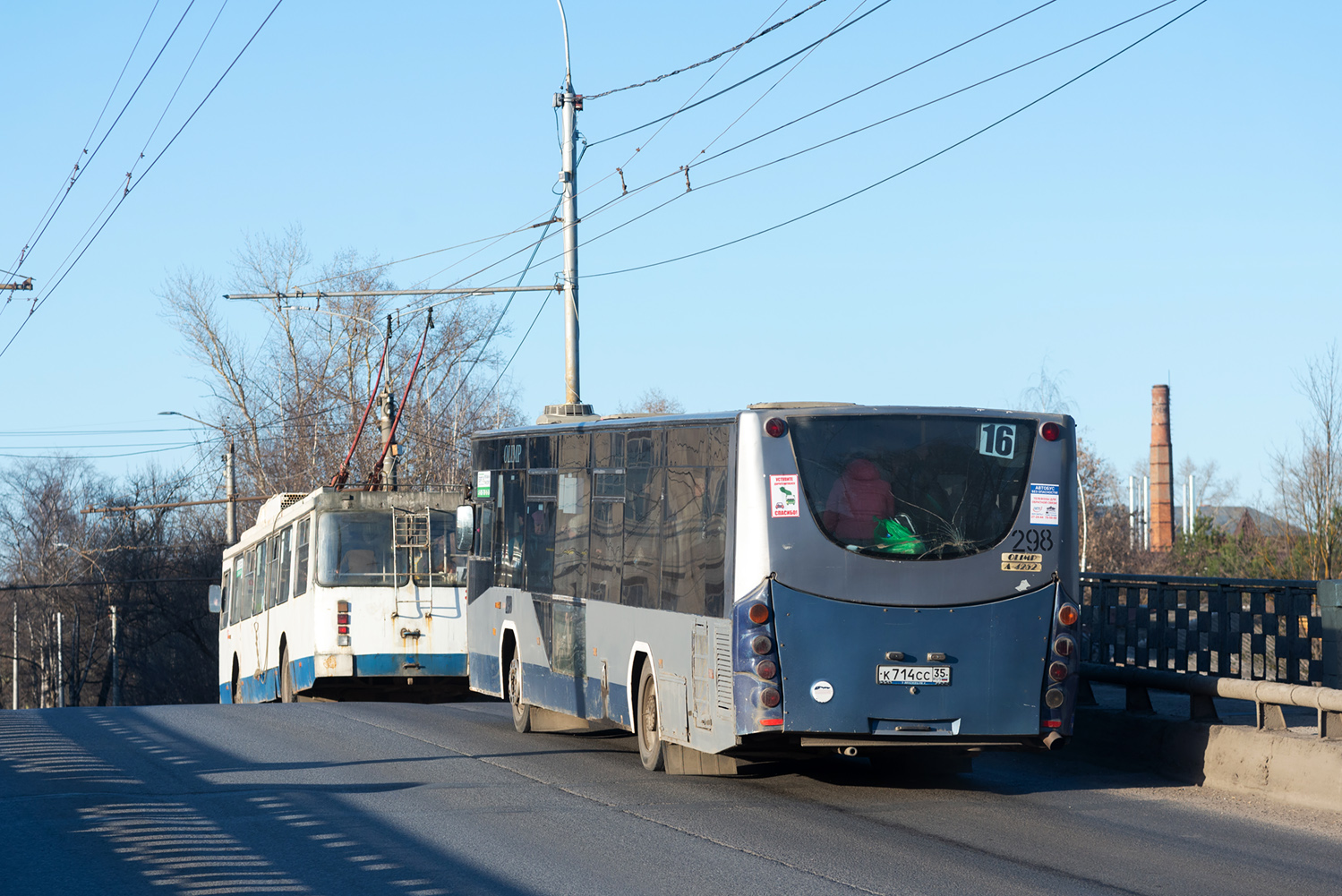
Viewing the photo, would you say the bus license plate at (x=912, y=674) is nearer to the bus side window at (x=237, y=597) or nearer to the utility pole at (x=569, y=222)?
the utility pole at (x=569, y=222)

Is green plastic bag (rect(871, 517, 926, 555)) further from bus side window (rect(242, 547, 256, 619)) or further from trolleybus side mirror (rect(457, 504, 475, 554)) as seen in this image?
bus side window (rect(242, 547, 256, 619))

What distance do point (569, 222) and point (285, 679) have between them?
859 centimetres

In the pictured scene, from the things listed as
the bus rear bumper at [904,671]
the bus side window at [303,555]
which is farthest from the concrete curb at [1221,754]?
the bus side window at [303,555]

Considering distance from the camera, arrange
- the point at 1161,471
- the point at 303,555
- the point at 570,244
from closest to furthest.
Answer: the point at 303,555
the point at 570,244
the point at 1161,471

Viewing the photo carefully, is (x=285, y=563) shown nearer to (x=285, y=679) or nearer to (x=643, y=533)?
(x=285, y=679)

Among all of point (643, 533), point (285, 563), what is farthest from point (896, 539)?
point (285, 563)

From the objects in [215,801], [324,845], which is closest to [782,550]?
[324,845]

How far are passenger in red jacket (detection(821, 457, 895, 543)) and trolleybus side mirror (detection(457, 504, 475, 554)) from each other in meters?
6.95

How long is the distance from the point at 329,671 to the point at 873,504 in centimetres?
1225

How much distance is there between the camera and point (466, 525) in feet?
53.9

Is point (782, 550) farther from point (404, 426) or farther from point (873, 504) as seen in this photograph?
point (404, 426)

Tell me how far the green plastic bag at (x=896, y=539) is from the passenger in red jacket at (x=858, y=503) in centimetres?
5

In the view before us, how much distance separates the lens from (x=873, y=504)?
1037cm

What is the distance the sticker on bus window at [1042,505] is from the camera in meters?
10.6
